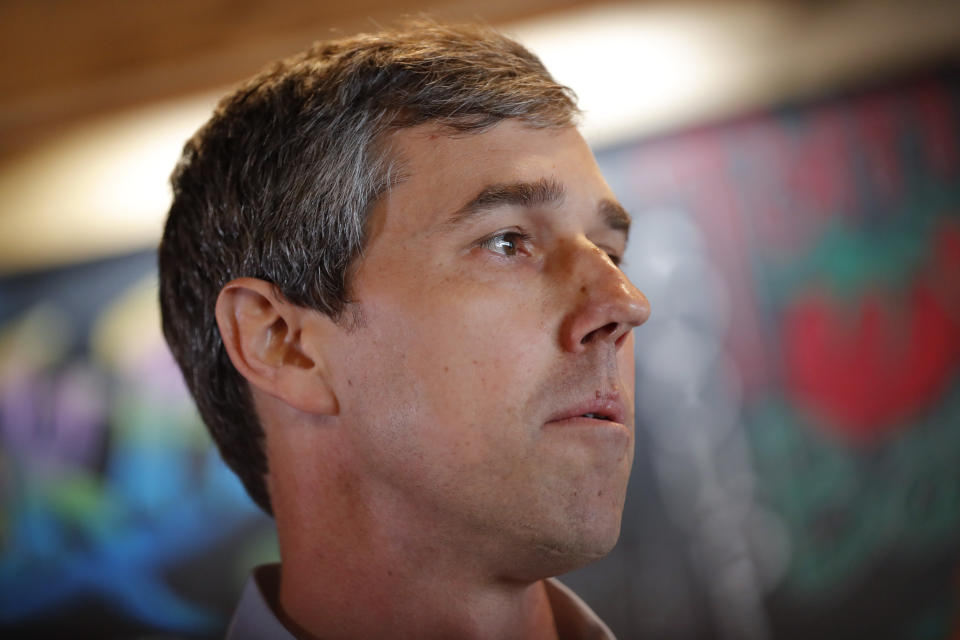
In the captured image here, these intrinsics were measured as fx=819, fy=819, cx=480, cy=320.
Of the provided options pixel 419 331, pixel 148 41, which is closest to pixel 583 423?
pixel 419 331

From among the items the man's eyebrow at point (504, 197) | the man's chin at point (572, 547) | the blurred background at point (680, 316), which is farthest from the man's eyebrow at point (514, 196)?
the blurred background at point (680, 316)

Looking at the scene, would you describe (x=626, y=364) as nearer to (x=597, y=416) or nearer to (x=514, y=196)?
(x=597, y=416)

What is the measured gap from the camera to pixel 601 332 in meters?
0.71

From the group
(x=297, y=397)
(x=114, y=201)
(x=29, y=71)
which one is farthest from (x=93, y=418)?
(x=297, y=397)

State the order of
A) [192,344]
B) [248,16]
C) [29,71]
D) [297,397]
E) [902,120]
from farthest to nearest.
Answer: [29,71], [248,16], [902,120], [192,344], [297,397]

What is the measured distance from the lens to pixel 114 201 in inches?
77.5

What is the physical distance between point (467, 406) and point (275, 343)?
21 cm

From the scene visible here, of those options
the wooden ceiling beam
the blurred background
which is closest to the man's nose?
the blurred background

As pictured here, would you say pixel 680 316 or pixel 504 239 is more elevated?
pixel 504 239

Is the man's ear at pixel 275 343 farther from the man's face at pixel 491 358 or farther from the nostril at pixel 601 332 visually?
the nostril at pixel 601 332

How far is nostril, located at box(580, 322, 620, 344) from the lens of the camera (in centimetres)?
70

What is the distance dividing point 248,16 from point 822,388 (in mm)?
1458

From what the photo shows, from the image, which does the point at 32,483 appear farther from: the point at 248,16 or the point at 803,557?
the point at 803,557

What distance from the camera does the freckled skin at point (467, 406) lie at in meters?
0.68
